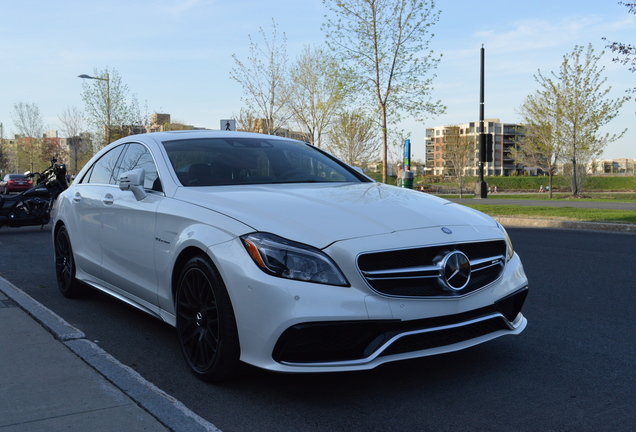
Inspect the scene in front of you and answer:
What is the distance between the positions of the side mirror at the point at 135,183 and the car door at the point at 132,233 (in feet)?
0.14

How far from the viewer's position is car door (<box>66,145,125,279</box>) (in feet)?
17.7

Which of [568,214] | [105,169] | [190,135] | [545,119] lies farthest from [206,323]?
[545,119]

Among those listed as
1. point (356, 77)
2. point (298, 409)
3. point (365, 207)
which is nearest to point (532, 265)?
point (365, 207)

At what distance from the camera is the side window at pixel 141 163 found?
465 cm

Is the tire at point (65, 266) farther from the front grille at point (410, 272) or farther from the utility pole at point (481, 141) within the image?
the utility pole at point (481, 141)

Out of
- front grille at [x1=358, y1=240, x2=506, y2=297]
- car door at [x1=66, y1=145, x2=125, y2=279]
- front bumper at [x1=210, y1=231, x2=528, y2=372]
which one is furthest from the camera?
car door at [x1=66, y1=145, x2=125, y2=279]

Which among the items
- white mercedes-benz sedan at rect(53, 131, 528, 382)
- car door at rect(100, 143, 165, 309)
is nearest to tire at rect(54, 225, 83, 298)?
car door at rect(100, 143, 165, 309)

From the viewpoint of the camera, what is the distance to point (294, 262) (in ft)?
10.7

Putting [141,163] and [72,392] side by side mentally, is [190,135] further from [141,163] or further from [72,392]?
[72,392]

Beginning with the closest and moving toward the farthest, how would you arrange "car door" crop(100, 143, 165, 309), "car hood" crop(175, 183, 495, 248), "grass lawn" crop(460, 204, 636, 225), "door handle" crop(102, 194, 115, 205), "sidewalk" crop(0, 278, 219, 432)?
"sidewalk" crop(0, 278, 219, 432), "car hood" crop(175, 183, 495, 248), "car door" crop(100, 143, 165, 309), "door handle" crop(102, 194, 115, 205), "grass lawn" crop(460, 204, 636, 225)

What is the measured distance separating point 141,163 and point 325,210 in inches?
80.2

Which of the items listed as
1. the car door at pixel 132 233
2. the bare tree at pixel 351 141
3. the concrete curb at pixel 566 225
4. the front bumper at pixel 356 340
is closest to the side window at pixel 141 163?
the car door at pixel 132 233

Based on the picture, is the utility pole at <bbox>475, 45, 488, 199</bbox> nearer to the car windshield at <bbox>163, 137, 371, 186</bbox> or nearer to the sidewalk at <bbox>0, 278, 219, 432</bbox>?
the car windshield at <bbox>163, 137, 371, 186</bbox>

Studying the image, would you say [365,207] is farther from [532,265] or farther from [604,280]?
[532,265]
